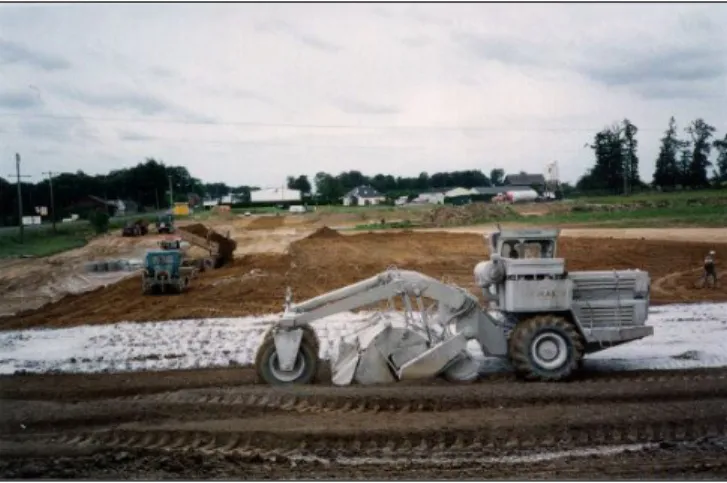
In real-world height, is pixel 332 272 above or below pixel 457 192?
below

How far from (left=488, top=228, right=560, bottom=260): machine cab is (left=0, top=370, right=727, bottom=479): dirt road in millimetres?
2141

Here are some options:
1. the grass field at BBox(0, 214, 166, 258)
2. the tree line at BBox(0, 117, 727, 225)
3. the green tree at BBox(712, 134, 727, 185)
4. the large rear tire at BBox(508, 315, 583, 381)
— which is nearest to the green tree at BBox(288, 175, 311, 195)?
the tree line at BBox(0, 117, 727, 225)

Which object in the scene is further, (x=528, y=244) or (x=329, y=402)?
(x=528, y=244)

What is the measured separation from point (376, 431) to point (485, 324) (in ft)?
11.2

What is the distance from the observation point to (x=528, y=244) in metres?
13.6

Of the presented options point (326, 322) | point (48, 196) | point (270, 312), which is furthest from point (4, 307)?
point (326, 322)

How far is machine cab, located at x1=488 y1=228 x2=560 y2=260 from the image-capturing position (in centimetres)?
1359

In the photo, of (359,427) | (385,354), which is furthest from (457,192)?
(359,427)

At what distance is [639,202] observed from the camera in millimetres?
25922

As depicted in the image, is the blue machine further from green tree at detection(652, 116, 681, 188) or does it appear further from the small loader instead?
green tree at detection(652, 116, 681, 188)

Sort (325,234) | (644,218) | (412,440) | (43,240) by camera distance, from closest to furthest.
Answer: (412,440), (644,218), (43,240), (325,234)

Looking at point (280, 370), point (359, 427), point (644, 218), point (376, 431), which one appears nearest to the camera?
point (376, 431)

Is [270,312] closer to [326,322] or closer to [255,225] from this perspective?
[326,322]

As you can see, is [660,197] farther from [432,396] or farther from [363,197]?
[432,396]
